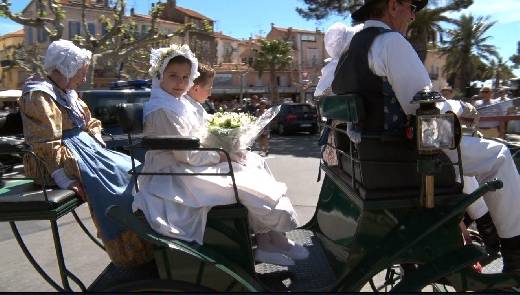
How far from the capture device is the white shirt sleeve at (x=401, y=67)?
2318mm

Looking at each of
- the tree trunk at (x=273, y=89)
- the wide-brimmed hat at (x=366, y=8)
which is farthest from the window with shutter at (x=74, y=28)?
the wide-brimmed hat at (x=366, y=8)

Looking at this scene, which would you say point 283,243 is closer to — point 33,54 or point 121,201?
point 121,201

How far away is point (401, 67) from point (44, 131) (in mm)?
2053

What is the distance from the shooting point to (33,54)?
25.3 m

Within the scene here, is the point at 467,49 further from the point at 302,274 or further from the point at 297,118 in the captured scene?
the point at 302,274

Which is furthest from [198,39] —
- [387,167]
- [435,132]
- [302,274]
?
[435,132]

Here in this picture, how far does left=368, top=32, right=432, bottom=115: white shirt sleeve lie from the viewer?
2318mm

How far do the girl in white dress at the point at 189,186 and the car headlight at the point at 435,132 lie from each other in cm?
84

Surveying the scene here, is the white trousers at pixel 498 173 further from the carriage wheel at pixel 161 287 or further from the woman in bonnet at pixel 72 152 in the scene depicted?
the woman in bonnet at pixel 72 152

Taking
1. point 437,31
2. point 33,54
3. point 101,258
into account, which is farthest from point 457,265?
point 437,31

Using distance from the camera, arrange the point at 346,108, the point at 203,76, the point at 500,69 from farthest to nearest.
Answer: the point at 500,69, the point at 203,76, the point at 346,108

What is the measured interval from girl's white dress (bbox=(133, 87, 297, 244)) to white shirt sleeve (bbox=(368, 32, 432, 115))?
812 millimetres

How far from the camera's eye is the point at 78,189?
2805 mm

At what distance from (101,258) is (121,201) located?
2.36 metres
